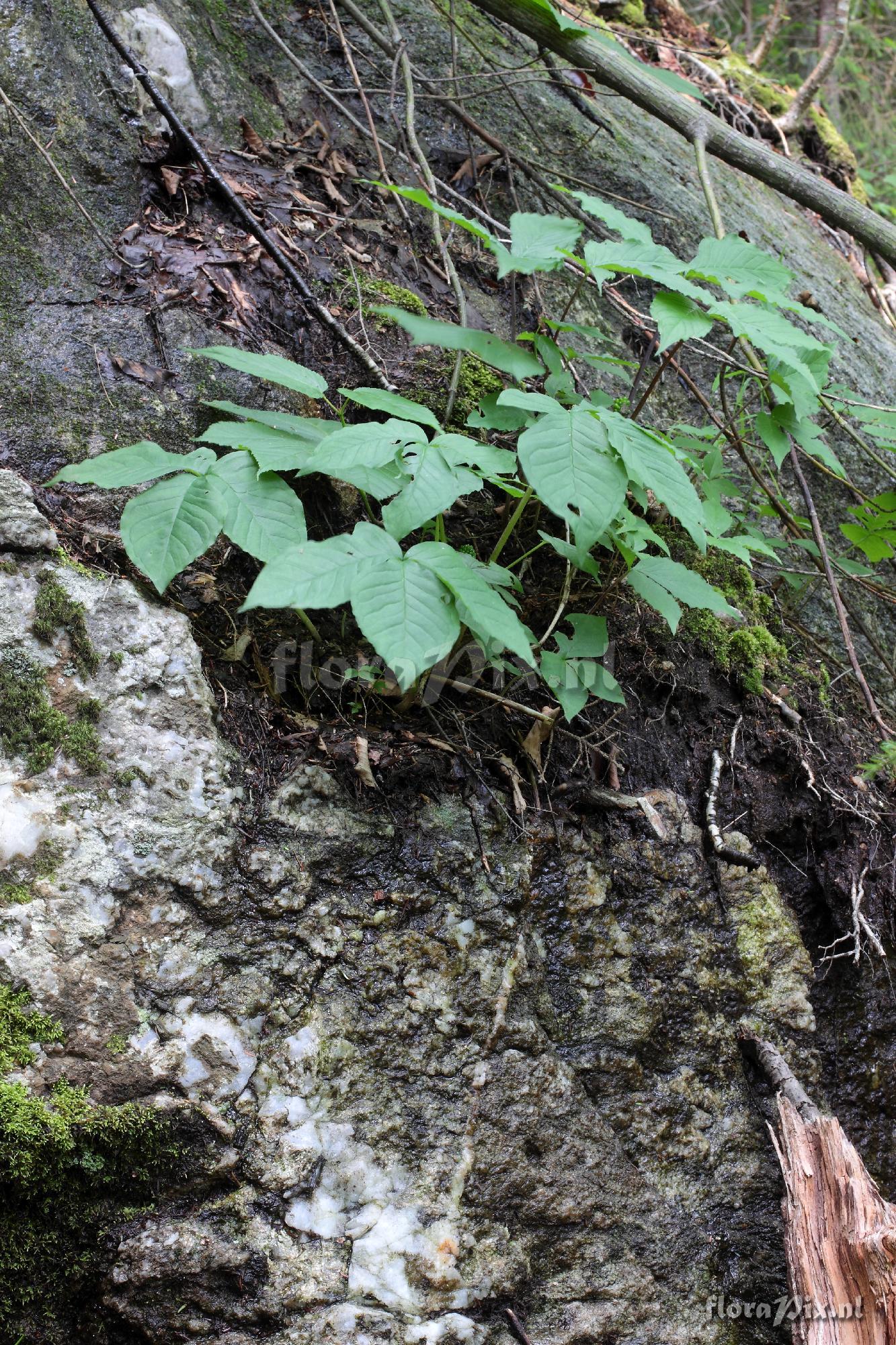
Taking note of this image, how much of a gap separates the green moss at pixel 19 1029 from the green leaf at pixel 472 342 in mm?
1552

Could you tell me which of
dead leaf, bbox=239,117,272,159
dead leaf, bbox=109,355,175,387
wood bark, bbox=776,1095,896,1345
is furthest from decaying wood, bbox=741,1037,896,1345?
dead leaf, bbox=239,117,272,159

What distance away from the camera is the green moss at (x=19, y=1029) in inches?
59.7

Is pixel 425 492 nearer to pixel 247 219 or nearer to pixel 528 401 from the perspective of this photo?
pixel 528 401

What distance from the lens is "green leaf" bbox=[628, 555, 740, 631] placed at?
2043 millimetres

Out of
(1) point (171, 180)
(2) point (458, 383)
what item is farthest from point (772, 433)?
(1) point (171, 180)

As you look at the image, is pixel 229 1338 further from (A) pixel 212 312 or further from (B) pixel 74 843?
(A) pixel 212 312

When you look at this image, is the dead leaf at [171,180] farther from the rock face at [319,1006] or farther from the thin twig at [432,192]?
the thin twig at [432,192]

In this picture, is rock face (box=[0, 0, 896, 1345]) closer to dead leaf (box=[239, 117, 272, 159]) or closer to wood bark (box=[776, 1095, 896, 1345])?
wood bark (box=[776, 1095, 896, 1345])

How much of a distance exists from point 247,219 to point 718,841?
2299 millimetres

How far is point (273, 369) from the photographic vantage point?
6.24 feet

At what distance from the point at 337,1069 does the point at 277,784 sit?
64 cm

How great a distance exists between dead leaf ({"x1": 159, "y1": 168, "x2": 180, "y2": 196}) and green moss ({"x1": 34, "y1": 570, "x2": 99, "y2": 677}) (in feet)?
4.72

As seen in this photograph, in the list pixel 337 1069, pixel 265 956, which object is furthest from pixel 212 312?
pixel 337 1069

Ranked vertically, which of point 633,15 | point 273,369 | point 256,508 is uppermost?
point 633,15
